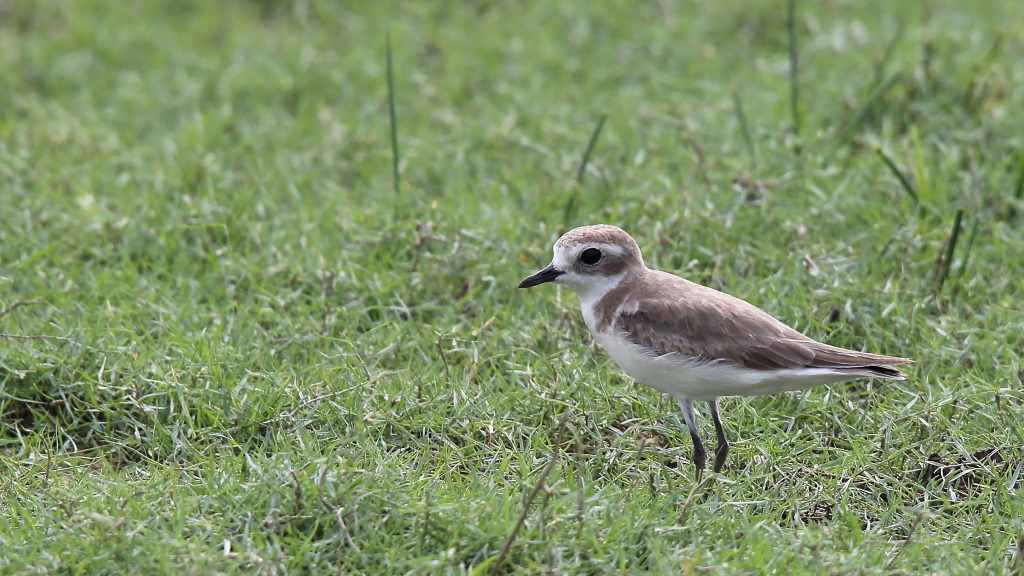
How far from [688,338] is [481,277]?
156cm

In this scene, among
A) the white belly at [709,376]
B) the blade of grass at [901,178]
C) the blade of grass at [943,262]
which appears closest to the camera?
the white belly at [709,376]

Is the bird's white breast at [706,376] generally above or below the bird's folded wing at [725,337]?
below

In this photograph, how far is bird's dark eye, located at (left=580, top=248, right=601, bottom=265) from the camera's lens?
4.75m

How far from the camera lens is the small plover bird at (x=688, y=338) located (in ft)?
14.1

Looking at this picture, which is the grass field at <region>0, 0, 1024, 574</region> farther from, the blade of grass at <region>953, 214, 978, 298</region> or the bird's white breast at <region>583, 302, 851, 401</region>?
the bird's white breast at <region>583, 302, 851, 401</region>

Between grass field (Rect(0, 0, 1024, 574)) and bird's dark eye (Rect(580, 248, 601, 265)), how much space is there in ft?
1.78

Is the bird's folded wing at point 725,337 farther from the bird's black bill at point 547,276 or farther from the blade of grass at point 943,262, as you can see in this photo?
the blade of grass at point 943,262

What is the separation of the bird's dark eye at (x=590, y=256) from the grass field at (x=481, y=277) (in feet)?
1.78

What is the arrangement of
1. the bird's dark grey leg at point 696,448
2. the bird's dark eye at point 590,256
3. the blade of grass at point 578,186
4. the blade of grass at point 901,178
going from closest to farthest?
the bird's dark grey leg at point 696,448 < the bird's dark eye at point 590,256 < the blade of grass at point 901,178 < the blade of grass at point 578,186

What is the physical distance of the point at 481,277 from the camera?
5734 millimetres

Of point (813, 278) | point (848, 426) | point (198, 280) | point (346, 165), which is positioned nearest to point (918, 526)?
point (848, 426)

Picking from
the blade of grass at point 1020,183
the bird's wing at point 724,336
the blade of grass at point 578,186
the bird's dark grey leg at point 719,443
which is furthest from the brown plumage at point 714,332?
the blade of grass at point 1020,183

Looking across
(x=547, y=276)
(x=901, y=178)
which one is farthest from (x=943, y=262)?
(x=547, y=276)

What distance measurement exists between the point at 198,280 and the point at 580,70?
11.2ft
